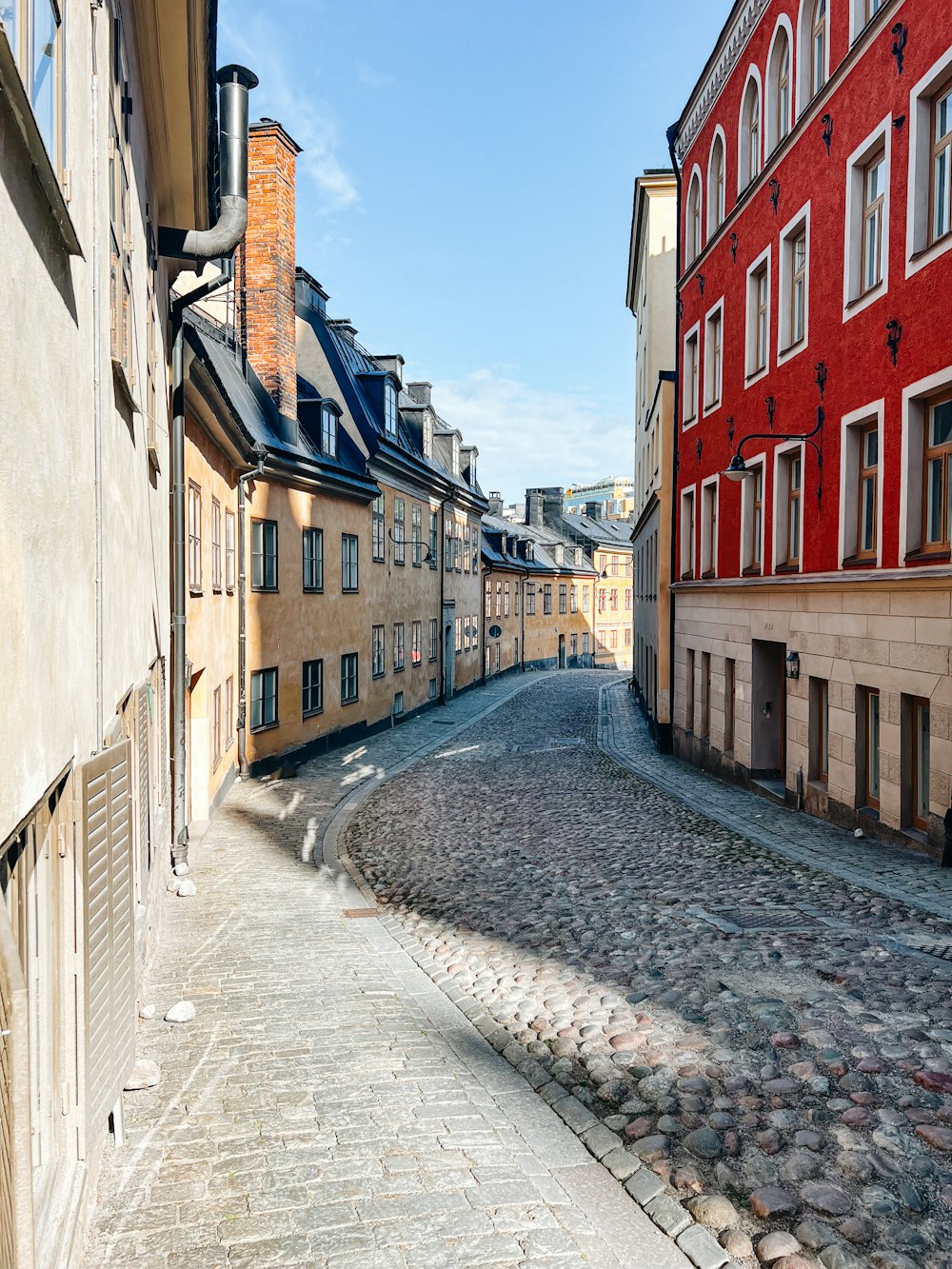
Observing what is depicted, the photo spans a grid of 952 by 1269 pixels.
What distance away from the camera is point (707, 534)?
19375mm

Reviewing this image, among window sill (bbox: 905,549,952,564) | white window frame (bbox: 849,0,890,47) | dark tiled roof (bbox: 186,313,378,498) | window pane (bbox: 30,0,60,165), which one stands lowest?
window sill (bbox: 905,549,952,564)

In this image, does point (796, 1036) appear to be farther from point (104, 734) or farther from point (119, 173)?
point (119, 173)

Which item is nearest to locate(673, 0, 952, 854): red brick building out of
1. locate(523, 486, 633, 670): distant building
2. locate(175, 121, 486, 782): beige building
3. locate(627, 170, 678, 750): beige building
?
locate(627, 170, 678, 750): beige building

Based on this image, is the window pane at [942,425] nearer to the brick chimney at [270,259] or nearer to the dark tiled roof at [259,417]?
the dark tiled roof at [259,417]

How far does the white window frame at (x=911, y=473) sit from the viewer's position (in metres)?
10.6

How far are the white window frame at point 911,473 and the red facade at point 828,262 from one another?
0.02 meters

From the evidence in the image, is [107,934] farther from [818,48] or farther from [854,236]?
[818,48]

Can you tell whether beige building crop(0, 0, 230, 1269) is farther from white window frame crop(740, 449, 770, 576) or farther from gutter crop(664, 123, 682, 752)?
gutter crop(664, 123, 682, 752)

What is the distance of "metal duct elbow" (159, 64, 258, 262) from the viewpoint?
404 inches

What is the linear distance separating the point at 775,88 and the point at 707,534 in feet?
26.2

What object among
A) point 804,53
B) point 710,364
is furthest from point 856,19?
point 710,364

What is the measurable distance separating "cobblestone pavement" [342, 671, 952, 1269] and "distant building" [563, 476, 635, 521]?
56.0m

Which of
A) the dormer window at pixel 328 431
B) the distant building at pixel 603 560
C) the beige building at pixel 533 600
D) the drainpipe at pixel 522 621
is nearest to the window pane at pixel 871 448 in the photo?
the dormer window at pixel 328 431

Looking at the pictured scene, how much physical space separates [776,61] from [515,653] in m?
38.7
